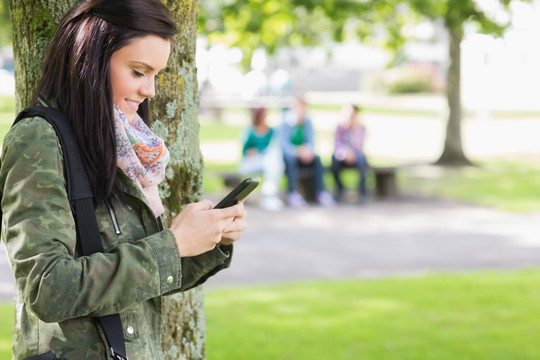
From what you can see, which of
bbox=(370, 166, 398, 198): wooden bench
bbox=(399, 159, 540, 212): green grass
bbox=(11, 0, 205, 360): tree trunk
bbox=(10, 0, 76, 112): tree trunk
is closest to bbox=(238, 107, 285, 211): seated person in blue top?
→ bbox=(370, 166, 398, 198): wooden bench

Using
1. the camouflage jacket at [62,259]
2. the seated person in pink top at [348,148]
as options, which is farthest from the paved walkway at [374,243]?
the camouflage jacket at [62,259]

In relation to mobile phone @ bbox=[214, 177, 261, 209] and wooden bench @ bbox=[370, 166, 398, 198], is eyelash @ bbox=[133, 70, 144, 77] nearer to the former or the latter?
mobile phone @ bbox=[214, 177, 261, 209]

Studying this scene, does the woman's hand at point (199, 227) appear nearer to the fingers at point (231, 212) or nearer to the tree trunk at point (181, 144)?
the fingers at point (231, 212)

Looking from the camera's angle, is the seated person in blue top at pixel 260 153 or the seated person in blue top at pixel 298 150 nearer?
the seated person in blue top at pixel 260 153

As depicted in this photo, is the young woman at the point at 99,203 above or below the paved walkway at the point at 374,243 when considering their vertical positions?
above

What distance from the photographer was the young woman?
1.84m

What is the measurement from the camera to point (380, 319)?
261 inches

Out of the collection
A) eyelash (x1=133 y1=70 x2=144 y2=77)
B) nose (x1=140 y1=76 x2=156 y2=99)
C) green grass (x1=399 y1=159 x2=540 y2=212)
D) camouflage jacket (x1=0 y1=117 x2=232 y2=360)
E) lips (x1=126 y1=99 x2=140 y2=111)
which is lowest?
green grass (x1=399 y1=159 x2=540 y2=212)

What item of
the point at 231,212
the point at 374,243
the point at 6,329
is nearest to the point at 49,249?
the point at 231,212

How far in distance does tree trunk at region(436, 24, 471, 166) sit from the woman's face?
17.6 metres

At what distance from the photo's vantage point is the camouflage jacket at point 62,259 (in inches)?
72.1

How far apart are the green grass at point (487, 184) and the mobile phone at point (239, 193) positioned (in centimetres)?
1155

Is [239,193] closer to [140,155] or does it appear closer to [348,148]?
[140,155]

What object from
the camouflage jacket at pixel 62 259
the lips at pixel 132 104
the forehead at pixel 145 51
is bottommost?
the camouflage jacket at pixel 62 259
